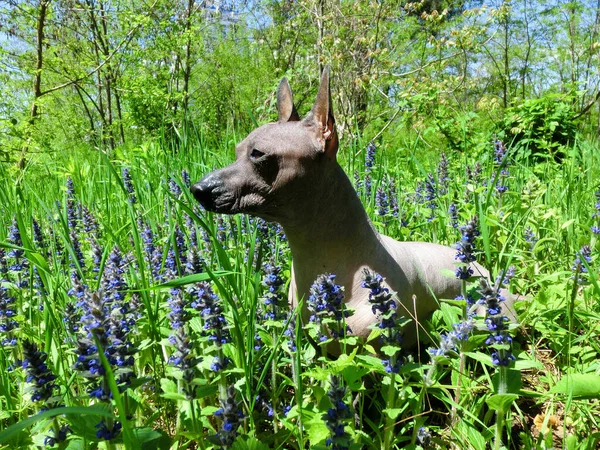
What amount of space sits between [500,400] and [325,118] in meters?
1.19

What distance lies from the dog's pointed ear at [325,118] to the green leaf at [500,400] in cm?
108

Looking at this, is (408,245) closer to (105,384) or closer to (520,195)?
(520,195)

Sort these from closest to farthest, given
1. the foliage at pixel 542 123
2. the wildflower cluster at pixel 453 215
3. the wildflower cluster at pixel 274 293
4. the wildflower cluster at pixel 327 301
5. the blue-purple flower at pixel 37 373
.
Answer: the blue-purple flower at pixel 37 373 → the wildflower cluster at pixel 327 301 → the wildflower cluster at pixel 274 293 → the wildflower cluster at pixel 453 215 → the foliage at pixel 542 123

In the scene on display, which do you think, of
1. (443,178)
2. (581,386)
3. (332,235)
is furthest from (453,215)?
(581,386)

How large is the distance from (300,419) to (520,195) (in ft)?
7.66

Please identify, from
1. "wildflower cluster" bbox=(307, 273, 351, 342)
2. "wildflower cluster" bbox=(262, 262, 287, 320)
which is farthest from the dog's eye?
"wildflower cluster" bbox=(307, 273, 351, 342)

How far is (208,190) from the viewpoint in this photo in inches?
74.4

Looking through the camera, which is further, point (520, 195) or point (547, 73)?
point (547, 73)

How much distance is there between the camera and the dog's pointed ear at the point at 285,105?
2279mm

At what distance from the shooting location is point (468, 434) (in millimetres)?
1609

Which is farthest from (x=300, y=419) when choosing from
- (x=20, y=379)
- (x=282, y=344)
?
(x=20, y=379)

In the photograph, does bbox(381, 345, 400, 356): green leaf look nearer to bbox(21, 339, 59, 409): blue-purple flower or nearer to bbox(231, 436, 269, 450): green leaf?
bbox(231, 436, 269, 450): green leaf

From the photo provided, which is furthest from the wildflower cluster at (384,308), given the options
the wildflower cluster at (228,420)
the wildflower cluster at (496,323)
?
the wildflower cluster at (228,420)

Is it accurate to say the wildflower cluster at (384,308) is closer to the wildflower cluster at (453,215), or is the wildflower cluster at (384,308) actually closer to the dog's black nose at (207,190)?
the dog's black nose at (207,190)
